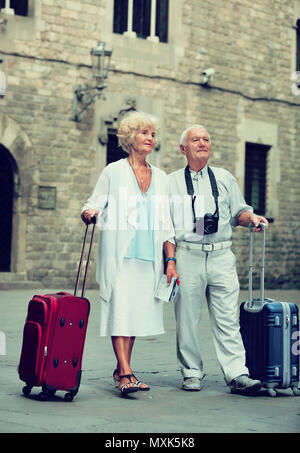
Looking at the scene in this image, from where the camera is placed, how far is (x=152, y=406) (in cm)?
527

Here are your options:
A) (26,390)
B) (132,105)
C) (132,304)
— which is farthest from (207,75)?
(26,390)

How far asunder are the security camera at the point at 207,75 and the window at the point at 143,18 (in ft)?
3.27

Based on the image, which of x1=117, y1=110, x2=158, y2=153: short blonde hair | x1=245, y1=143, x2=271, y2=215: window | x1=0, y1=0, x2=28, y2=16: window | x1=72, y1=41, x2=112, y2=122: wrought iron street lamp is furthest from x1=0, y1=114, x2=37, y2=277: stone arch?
x1=117, y1=110, x2=158, y2=153: short blonde hair

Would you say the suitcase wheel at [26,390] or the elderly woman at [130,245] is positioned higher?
the elderly woman at [130,245]

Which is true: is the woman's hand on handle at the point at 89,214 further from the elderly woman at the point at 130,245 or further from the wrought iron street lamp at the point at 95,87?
the wrought iron street lamp at the point at 95,87

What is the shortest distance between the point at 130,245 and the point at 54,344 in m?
0.87

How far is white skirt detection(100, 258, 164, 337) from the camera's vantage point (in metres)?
5.79

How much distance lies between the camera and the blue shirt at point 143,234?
5859 millimetres

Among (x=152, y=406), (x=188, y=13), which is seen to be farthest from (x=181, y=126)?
(x=152, y=406)

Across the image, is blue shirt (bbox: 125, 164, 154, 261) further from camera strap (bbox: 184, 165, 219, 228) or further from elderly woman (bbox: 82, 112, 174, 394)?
camera strap (bbox: 184, 165, 219, 228)

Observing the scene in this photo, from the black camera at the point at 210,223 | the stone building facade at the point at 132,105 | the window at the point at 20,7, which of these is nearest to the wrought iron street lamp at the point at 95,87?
the stone building facade at the point at 132,105

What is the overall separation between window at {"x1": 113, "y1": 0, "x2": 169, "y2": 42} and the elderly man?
36.2 feet
